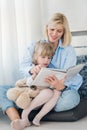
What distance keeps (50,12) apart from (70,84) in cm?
83

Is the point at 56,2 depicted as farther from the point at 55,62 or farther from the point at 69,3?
the point at 55,62

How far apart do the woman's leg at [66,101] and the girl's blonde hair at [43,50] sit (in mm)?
285

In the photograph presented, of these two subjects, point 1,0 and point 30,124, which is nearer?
point 30,124

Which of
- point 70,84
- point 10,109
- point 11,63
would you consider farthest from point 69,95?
point 11,63

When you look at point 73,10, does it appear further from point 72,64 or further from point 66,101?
point 66,101

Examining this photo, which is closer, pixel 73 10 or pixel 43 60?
pixel 43 60

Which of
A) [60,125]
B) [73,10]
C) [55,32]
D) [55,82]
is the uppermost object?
[73,10]

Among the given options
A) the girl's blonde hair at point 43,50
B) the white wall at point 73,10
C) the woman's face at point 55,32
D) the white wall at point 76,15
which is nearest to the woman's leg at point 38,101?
the girl's blonde hair at point 43,50

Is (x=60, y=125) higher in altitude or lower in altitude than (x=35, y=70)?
lower

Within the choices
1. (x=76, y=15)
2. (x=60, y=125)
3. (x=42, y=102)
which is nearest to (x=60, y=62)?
(x=42, y=102)

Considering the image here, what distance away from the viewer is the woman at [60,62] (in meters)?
1.91

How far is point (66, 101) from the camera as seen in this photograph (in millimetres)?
1909

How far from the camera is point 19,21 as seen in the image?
2373mm

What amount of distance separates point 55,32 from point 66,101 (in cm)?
49
